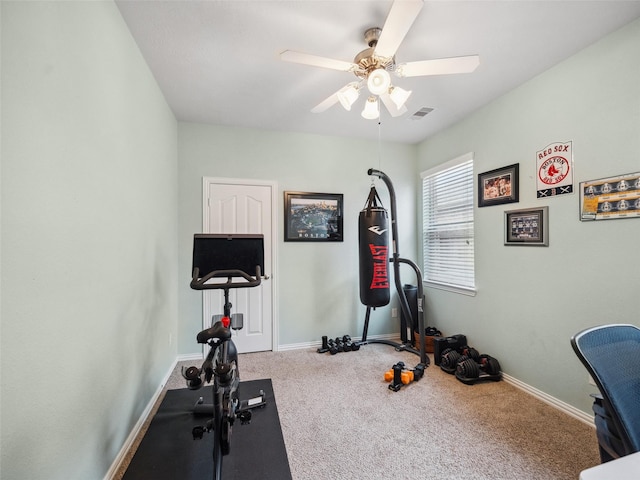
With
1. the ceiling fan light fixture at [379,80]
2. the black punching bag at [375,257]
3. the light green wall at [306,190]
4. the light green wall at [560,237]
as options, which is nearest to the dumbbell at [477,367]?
the light green wall at [560,237]

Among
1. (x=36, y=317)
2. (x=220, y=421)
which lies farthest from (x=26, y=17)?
(x=220, y=421)

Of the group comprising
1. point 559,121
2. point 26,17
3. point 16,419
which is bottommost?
point 16,419

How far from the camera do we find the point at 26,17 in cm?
98

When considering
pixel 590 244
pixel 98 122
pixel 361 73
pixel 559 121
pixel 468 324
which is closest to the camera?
pixel 98 122

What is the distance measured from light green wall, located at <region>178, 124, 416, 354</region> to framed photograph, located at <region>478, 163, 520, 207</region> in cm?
117

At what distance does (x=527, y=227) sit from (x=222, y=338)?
269 cm

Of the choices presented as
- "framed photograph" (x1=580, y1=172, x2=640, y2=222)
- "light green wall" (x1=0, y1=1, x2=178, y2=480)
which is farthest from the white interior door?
"framed photograph" (x1=580, y1=172, x2=640, y2=222)

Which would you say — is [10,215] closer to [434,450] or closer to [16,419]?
[16,419]

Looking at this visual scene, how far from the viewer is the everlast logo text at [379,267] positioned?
3.15m

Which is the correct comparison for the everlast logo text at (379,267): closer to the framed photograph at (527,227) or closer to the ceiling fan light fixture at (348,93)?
the framed photograph at (527,227)

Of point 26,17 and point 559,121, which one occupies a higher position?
point 559,121

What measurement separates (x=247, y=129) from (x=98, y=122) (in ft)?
7.13

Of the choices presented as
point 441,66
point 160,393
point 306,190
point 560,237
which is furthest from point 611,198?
point 160,393

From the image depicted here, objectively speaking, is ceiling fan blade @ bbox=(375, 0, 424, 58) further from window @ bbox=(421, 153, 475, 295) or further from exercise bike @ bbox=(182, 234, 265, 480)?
window @ bbox=(421, 153, 475, 295)
